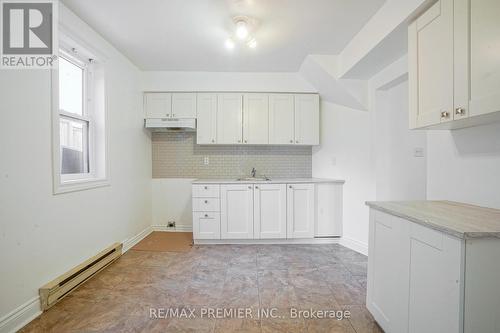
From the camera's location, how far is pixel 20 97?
152 cm

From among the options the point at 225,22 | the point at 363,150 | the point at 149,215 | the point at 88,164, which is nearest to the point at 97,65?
the point at 88,164

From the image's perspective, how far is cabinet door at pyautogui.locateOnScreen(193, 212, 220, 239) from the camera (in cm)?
302

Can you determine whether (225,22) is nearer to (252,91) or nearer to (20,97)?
(252,91)

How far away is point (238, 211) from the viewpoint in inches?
120

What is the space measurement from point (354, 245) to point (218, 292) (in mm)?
1949

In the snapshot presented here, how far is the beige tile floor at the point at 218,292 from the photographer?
5.02 feet

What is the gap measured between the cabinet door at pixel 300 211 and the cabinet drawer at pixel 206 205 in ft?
3.32

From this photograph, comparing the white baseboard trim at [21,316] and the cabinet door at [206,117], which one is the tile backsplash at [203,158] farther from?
the white baseboard trim at [21,316]

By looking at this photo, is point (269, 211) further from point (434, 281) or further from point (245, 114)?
point (434, 281)

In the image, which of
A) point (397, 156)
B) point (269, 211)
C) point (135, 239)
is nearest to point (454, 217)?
point (397, 156)

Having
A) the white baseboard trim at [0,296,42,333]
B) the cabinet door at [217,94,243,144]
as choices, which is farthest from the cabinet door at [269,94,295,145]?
the white baseboard trim at [0,296,42,333]

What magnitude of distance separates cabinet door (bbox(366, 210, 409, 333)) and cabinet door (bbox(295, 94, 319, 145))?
75.6 inches

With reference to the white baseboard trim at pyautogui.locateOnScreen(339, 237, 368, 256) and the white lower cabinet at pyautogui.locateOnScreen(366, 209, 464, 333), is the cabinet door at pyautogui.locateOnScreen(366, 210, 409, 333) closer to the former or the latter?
the white lower cabinet at pyautogui.locateOnScreen(366, 209, 464, 333)

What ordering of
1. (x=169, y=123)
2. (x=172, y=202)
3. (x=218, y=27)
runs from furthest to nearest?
(x=172, y=202) < (x=169, y=123) < (x=218, y=27)
